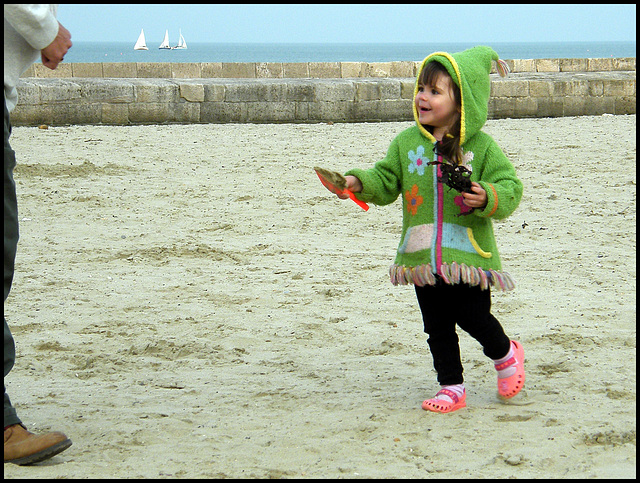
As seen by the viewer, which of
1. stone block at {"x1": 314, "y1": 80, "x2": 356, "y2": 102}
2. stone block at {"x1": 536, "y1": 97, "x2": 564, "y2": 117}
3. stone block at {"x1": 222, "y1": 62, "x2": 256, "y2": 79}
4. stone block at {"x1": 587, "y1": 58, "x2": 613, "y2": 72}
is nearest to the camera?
→ stone block at {"x1": 314, "y1": 80, "x2": 356, "y2": 102}

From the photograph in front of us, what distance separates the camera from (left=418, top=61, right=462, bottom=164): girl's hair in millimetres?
2541

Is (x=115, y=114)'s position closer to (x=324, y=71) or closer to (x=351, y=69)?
(x=324, y=71)

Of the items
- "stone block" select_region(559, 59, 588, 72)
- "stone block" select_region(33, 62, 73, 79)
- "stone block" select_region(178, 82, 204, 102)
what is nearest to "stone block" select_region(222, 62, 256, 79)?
"stone block" select_region(33, 62, 73, 79)

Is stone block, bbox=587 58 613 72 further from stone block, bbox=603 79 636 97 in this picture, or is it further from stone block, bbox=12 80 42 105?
stone block, bbox=12 80 42 105

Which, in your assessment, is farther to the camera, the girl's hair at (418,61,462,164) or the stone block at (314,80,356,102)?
the stone block at (314,80,356,102)

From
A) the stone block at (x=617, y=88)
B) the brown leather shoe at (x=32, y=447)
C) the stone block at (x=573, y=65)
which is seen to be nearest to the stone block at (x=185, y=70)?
the stone block at (x=617, y=88)

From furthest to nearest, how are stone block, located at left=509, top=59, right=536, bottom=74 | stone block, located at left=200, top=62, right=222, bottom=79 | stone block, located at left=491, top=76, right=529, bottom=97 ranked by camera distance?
1. stone block, located at left=509, top=59, right=536, bottom=74
2. stone block, located at left=200, top=62, right=222, bottom=79
3. stone block, located at left=491, top=76, right=529, bottom=97

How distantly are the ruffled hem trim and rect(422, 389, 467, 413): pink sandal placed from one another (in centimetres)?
40

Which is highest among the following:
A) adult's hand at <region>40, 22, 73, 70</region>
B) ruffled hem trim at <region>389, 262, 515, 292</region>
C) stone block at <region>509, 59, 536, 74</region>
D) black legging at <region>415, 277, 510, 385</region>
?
stone block at <region>509, 59, 536, 74</region>

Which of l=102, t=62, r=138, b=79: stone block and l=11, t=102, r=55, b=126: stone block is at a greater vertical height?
l=102, t=62, r=138, b=79: stone block

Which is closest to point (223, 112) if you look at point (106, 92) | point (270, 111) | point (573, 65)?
point (270, 111)

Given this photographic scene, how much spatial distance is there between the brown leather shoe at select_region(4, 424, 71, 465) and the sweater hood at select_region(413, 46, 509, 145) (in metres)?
1.56

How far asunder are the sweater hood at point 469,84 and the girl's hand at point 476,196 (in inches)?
8.8

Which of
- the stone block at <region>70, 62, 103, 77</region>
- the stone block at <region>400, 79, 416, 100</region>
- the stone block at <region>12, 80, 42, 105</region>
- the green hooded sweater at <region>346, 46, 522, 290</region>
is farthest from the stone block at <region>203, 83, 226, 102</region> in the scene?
the green hooded sweater at <region>346, 46, 522, 290</region>
